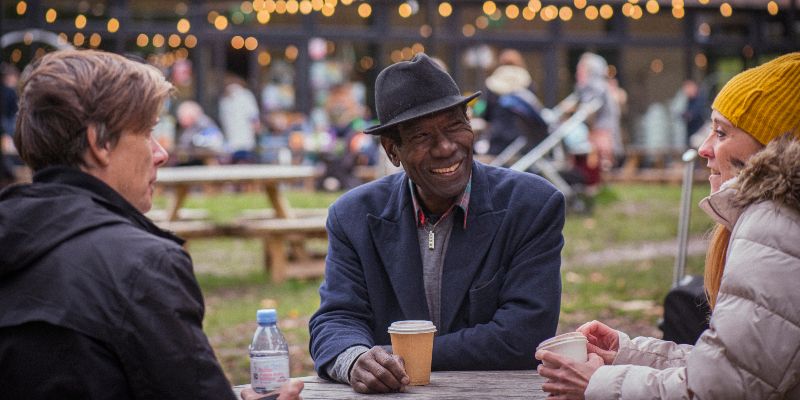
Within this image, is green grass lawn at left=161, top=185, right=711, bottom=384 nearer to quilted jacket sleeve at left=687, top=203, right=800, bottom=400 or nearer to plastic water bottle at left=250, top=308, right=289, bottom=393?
plastic water bottle at left=250, top=308, right=289, bottom=393

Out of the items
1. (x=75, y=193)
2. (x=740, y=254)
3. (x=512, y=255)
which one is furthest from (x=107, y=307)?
(x=512, y=255)

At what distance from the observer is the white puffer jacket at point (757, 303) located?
7.53 ft

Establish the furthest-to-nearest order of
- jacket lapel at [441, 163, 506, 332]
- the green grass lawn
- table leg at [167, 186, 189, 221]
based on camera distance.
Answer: table leg at [167, 186, 189, 221], the green grass lawn, jacket lapel at [441, 163, 506, 332]

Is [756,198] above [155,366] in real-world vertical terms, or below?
above

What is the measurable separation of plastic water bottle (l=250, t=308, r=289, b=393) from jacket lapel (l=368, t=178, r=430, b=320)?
85 cm

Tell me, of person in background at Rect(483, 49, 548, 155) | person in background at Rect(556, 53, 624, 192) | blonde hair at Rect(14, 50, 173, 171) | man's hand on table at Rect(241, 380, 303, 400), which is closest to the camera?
blonde hair at Rect(14, 50, 173, 171)

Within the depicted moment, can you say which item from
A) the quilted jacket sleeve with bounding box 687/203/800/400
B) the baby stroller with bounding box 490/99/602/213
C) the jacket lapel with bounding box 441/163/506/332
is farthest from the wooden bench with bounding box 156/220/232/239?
the quilted jacket sleeve with bounding box 687/203/800/400

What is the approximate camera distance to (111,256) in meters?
2.26

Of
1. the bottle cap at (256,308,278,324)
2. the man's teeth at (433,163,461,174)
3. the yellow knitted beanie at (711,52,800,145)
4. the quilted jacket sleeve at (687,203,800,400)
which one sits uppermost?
the yellow knitted beanie at (711,52,800,145)

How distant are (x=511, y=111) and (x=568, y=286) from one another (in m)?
4.95

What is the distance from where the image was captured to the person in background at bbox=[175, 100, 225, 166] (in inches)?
763

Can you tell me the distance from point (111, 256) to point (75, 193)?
171 mm

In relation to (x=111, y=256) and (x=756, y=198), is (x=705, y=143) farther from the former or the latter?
(x=111, y=256)

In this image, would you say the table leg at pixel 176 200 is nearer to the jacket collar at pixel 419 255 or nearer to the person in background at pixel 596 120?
the person in background at pixel 596 120
